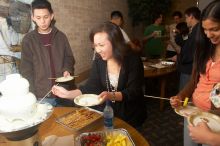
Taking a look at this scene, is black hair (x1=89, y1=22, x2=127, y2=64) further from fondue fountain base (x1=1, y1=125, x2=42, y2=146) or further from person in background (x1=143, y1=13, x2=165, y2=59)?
person in background (x1=143, y1=13, x2=165, y2=59)

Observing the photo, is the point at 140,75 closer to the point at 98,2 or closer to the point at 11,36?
the point at 11,36

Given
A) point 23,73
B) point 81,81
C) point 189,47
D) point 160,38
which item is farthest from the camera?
point 160,38

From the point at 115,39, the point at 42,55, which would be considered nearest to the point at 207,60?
the point at 115,39

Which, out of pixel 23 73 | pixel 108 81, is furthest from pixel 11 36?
pixel 108 81

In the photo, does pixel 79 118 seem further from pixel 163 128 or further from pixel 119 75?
pixel 163 128

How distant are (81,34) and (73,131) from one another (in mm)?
3056

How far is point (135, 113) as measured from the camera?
6.68 feet

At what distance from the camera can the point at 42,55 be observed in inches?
98.7

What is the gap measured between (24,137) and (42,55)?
1.48m

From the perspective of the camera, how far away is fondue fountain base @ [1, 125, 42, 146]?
110 cm

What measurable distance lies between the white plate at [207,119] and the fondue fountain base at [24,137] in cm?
90

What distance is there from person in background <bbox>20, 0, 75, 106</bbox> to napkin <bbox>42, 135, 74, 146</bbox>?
0.89m

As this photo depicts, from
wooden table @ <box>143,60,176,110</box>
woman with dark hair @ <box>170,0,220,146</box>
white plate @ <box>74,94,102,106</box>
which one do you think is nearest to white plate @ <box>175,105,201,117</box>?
woman with dark hair @ <box>170,0,220,146</box>

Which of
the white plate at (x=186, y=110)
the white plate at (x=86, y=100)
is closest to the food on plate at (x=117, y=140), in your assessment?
the white plate at (x=86, y=100)
